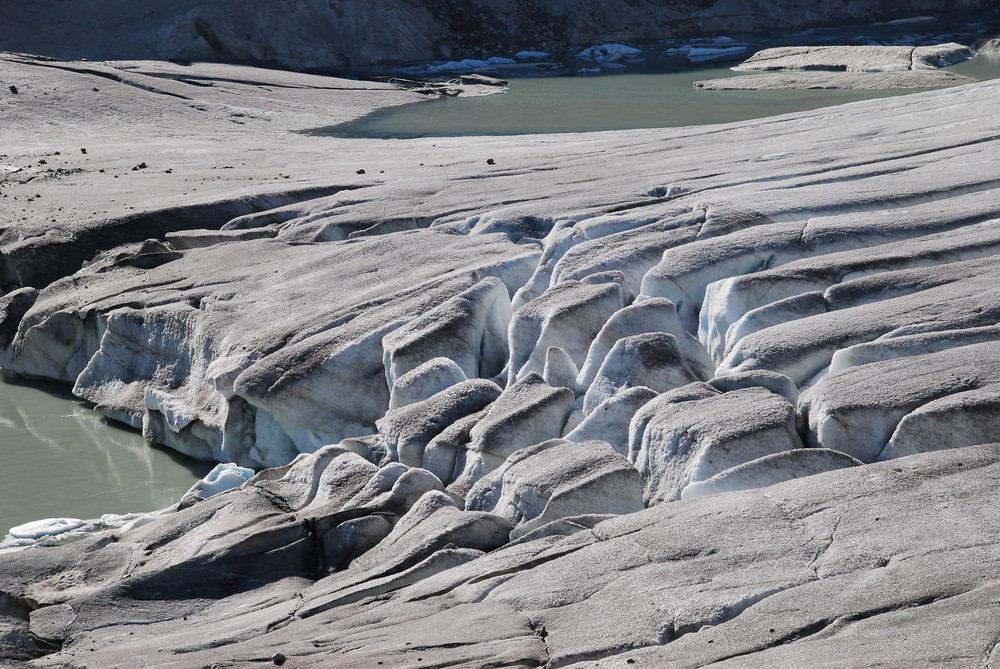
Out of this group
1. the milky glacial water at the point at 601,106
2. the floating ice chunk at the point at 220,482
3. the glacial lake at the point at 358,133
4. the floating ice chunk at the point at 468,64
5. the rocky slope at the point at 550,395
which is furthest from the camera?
the floating ice chunk at the point at 468,64

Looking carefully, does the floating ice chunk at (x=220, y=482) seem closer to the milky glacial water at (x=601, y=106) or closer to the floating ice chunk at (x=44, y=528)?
the floating ice chunk at (x=44, y=528)

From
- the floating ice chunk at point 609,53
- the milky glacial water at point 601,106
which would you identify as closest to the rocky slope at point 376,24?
the floating ice chunk at point 609,53

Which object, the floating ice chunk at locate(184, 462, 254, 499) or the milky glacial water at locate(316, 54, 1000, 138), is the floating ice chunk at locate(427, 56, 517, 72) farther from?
the floating ice chunk at locate(184, 462, 254, 499)

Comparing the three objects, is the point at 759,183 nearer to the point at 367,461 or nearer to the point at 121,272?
the point at 367,461

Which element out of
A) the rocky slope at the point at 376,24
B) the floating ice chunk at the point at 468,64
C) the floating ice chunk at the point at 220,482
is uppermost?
the rocky slope at the point at 376,24

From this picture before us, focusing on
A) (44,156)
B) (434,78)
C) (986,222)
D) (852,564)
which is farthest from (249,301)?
(434,78)

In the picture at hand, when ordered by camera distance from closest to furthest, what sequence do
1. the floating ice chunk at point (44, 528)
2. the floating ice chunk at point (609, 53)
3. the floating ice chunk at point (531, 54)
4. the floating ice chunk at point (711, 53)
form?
1. the floating ice chunk at point (44, 528)
2. the floating ice chunk at point (711, 53)
3. the floating ice chunk at point (609, 53)
4. the floating ice chunk at point (531, 54)

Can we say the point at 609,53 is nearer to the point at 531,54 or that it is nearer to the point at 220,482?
the point at 531,54

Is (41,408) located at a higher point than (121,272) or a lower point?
lower
